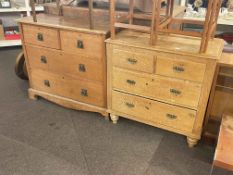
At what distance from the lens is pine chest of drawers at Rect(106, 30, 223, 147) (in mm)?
1561

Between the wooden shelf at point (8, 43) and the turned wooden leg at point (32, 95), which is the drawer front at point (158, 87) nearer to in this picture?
the turned wooden leg at point (32, 95)

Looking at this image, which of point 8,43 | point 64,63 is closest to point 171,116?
point 64,63

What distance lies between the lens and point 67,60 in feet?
6.70

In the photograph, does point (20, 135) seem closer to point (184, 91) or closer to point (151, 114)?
point (151, 114)

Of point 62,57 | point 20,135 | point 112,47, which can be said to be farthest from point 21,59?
point 112,47

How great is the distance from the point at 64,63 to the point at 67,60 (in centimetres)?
5

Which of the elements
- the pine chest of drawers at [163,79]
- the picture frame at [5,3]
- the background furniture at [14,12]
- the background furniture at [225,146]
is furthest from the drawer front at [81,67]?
the picture frame at [5,3]

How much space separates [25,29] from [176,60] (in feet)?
4.41

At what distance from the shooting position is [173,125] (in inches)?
71.2

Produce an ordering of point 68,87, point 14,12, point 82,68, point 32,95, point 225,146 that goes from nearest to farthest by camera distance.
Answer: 1. point 225,146
2. point 82,68
3. point 68,87
4. point 32,95
5. point 14,12

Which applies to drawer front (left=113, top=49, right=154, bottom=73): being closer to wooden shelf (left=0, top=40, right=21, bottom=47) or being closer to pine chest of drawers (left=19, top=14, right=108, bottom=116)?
pine chest of drawers (left=19, top=14, right=108, bottom=116)

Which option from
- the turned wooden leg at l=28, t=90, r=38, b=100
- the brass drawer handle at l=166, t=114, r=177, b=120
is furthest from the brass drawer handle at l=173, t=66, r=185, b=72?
the turned wooden leg at l=28, t=90, r=38, b=100

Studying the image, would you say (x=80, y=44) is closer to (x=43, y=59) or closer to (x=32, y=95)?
(x=43, y=59)

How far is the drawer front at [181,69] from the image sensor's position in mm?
1539
